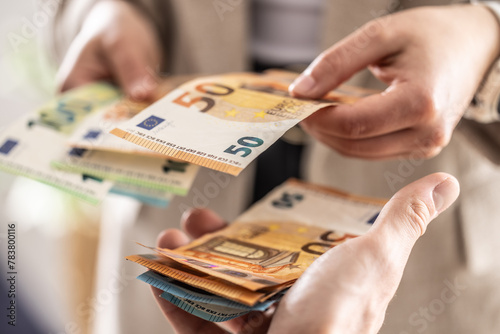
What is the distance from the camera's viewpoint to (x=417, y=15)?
701mm

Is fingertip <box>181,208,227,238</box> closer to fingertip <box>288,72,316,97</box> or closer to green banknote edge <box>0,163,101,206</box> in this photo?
green banknote edge <box>0,163,101,206</box>

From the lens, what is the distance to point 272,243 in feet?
2.39

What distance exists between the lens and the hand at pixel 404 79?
0.65 m

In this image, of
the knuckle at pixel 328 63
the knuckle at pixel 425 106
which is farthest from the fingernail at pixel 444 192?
the knuckle at pixel 328 63

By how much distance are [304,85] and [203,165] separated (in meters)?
0.22

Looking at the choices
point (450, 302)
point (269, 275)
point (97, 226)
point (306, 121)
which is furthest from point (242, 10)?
point (97, 226)

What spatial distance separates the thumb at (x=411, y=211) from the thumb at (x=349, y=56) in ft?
0.68

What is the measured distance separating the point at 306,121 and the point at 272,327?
0.33 meters

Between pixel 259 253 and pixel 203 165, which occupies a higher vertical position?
pixel 203 165

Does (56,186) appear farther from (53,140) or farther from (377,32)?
(377,32)

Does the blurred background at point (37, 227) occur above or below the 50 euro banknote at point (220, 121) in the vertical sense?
below

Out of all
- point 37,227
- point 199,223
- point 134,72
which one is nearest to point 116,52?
point 134,72

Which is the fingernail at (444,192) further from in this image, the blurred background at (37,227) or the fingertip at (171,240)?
the blurred background at (37,227)

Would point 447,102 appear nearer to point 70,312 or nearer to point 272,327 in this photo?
point 272,327
